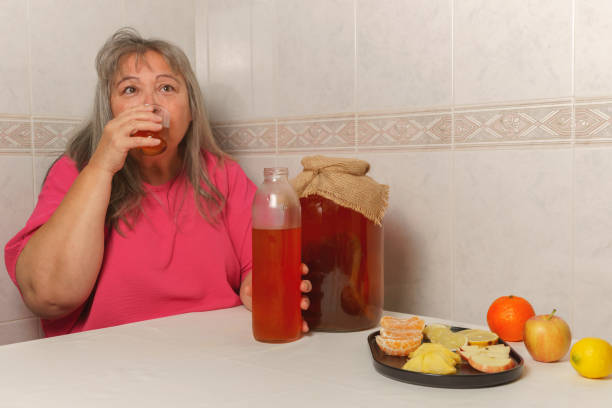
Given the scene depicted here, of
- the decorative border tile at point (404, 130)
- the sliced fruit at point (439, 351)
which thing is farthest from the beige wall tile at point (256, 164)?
the sliced fruit at point (439, 351)

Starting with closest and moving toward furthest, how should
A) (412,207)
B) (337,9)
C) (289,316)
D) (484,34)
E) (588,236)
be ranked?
(289,316)
(588,236)
(484,34)
(412,207)
(337,9)

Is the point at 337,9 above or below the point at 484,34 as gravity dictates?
above

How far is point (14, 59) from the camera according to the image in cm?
174

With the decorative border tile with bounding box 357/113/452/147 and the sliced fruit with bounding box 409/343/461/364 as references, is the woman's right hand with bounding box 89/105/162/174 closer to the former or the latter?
the decorative border tile with bounding box 357/113/452/147

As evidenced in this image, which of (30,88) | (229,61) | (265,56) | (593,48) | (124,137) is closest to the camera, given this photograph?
(593,48)

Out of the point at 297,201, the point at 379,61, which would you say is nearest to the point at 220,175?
the point at 379,61

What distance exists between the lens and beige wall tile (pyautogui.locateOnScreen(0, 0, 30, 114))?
67.7 inches

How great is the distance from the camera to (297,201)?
113 centimetres

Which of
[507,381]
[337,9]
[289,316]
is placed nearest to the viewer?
[507,381]

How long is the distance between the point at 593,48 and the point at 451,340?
2.52ft

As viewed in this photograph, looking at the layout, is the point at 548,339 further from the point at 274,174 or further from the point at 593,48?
the point at 593,48

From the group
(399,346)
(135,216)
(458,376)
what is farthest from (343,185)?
(135,216)

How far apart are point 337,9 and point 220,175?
0.60 m

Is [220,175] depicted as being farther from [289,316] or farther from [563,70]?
[563,70]
